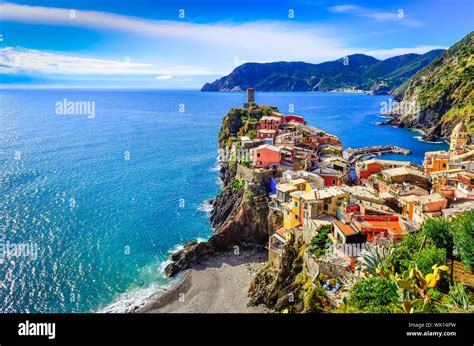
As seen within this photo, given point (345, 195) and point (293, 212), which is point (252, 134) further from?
point (345, 195)

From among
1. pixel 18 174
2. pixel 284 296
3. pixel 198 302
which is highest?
pixel 18 174

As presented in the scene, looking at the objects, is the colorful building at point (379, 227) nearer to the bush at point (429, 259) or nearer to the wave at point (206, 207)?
the bush at point (429, 259)

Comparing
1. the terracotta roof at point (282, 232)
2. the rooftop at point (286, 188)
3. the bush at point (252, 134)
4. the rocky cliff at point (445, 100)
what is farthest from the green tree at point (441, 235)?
the rocky cliff at point (445, 100)

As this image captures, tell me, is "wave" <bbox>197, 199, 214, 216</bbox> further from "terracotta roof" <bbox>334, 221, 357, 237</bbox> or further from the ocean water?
"terracotta roof" <bbox>334, 221, 357, 237</bbox>

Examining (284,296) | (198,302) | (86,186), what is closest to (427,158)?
(284,296)

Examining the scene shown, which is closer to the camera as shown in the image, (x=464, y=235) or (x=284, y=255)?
(x=464, y=235)

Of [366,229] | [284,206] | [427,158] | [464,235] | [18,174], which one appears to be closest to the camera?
[464,235]

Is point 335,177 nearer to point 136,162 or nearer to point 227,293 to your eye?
point 227,293
